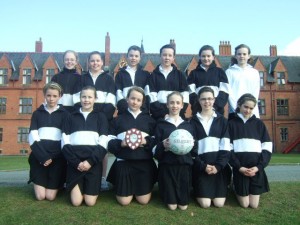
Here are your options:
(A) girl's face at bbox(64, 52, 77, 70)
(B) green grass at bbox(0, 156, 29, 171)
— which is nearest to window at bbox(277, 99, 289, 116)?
(B) green grass at bbox(0, 156, 29, 171)

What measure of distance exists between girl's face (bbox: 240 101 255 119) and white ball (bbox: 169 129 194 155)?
1508 millimetres

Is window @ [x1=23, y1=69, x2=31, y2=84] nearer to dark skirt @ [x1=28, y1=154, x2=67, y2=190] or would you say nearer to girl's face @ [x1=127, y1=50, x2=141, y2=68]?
girl's face @ [x1=127, y1=50, x2=141, y2=68]

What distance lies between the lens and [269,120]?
39531 millimetres

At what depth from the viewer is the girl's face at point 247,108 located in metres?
6.30

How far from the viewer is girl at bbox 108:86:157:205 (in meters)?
5.95

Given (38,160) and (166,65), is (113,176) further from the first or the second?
(166,65)

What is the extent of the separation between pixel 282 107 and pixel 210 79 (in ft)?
118

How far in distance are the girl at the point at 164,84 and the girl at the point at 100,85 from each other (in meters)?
0.86

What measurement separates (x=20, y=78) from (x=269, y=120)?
31037 mm

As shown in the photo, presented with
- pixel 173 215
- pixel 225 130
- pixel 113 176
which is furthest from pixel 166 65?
pixel 173 215

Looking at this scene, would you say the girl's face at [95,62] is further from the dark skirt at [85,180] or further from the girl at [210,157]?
the girl at [210,157]

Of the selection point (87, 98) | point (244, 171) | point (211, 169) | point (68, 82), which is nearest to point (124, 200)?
point (211, 169)

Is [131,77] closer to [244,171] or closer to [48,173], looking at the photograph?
[48,173]

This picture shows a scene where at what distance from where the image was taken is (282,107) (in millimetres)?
39875
